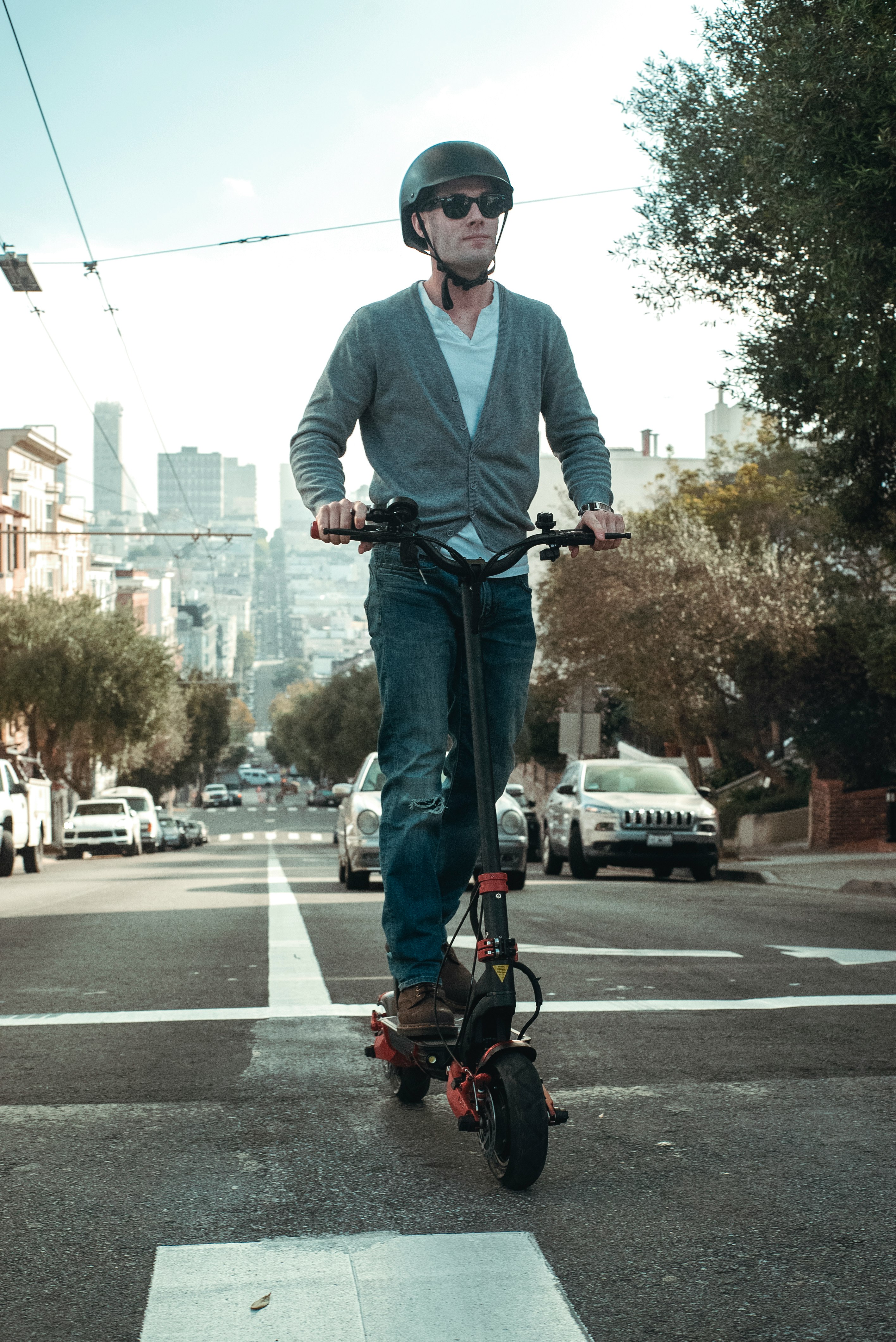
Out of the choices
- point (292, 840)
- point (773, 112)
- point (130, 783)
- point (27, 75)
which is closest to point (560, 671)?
point (292, 840)

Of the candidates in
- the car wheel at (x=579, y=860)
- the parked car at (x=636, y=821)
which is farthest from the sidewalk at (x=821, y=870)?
the car wheel at (x=579, y=860)

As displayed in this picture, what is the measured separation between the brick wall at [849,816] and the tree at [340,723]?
36595 mm

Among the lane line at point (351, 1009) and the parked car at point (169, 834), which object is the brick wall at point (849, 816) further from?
the parked car at point (169, 834)

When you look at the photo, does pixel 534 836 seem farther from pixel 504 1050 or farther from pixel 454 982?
pixel 504 1050

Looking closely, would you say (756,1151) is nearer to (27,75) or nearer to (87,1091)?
(87,1091)

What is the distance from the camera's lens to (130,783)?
8175cm

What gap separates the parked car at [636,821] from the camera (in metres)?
16.7

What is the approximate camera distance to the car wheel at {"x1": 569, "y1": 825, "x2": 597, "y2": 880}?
17.3 metres

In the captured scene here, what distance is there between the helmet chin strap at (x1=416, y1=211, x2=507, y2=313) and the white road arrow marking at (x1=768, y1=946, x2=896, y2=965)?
395 cm

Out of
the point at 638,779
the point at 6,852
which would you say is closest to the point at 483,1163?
the point at 638,779

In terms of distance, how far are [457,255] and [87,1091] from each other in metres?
2.39

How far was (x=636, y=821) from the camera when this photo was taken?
16734 millimetres

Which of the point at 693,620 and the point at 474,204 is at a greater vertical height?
the point at 693,620

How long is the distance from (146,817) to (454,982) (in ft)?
127
